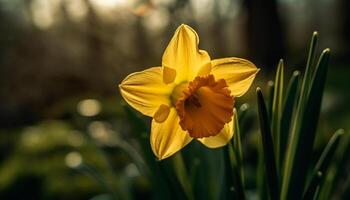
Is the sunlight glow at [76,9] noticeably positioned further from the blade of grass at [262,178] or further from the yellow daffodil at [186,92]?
the yellow daffodil at [186,92]

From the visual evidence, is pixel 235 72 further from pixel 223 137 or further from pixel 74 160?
pixel 74 160

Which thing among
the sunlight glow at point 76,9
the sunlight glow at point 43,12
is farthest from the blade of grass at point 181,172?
the sunlight glow at point 43,12

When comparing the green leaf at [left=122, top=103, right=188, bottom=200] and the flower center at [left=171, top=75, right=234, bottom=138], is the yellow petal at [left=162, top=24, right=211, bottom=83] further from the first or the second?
the green leaf at [left=122, top=103, right=188, bottom=200]

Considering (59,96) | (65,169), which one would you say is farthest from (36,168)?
(59,96)

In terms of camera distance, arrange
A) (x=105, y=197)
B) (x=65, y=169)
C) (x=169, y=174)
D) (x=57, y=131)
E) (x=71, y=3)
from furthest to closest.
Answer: (x=71, y=3), (x=57, y=131), (x=65, y=169), (x=105, y=197), (x=169, y=174)

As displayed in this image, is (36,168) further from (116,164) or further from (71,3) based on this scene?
(71,3)

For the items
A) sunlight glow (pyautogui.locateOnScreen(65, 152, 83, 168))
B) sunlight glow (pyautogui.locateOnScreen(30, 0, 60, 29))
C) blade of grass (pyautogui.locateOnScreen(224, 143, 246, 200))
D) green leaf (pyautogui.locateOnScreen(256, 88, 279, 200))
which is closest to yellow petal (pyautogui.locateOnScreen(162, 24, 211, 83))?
green leaf (pyautogui.locateOnScreen(256, 88, 279, 200))

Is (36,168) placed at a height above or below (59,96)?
above

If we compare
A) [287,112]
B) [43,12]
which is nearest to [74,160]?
[287,112]

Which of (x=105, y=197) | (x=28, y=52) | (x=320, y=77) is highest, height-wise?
(x=320, y=77)
